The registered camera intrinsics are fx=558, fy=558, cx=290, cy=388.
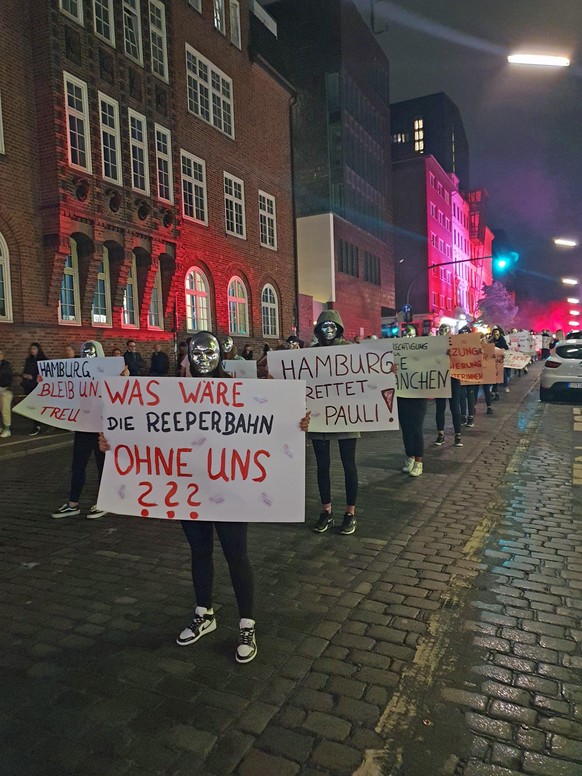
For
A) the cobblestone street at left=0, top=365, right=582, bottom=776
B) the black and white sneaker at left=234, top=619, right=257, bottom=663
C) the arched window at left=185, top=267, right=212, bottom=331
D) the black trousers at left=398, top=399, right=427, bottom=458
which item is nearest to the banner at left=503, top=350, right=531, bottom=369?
the arched window at left=185, top=267, right=212, bottom=331

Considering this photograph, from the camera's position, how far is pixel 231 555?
3.23 m

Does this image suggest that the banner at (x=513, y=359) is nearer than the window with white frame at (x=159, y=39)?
No

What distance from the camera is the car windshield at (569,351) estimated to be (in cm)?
1545

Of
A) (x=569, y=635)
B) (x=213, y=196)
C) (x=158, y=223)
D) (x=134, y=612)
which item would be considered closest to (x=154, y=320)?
(x=158, y=223)

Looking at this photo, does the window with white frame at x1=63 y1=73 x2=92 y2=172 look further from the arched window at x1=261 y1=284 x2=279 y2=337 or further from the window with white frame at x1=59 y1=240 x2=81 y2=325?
the arched window at x1=261 y1=284 x2=279 y2=337

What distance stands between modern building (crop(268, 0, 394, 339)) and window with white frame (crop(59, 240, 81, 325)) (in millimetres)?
18879

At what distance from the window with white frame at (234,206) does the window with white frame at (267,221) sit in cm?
162

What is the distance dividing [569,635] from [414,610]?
93 cm

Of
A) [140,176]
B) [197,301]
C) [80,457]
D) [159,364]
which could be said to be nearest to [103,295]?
[159,364]

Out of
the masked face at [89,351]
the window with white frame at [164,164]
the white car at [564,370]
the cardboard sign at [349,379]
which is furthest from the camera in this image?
the window with white frame at [164,164]

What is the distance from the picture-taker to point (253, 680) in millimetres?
2955

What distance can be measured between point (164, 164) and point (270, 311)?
341 inches

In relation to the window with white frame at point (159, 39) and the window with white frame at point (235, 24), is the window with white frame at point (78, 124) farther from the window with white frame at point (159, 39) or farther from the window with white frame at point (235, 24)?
the window with white frame at point (235, 24)

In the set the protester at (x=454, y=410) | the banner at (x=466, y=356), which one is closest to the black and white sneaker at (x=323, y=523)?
the protester at (x=454, y=410)
